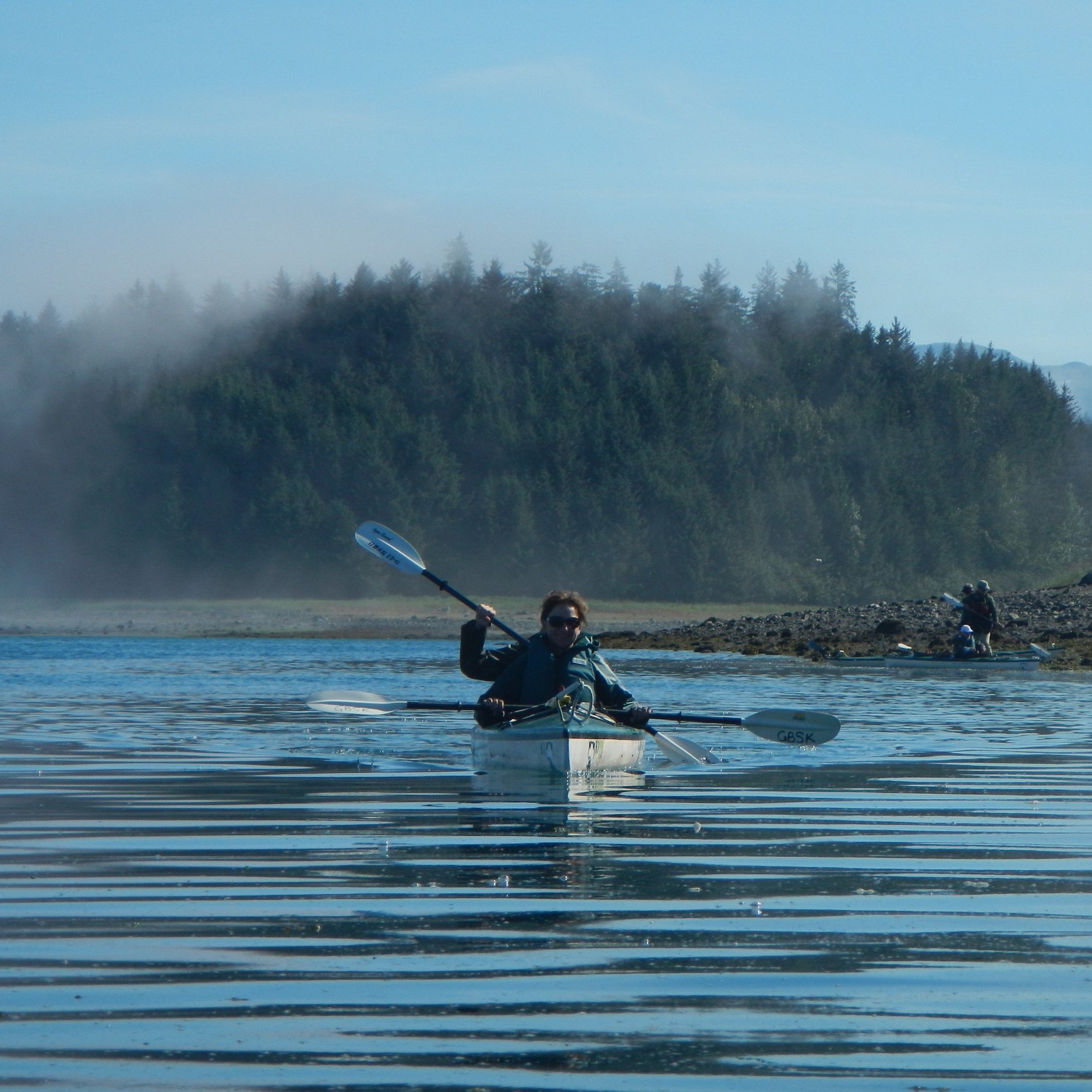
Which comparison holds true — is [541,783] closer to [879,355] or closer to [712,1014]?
[712,1014]

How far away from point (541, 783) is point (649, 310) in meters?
91.3

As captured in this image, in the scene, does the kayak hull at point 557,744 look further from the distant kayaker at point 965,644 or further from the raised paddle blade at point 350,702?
the distant kayaker at point 965,644

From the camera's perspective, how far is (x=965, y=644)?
99.0 feet

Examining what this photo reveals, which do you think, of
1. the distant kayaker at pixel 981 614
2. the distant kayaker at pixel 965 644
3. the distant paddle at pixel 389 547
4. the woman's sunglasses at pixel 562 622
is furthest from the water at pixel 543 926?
the distant kayaker at pixel 981 614

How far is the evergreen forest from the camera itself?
8525cm

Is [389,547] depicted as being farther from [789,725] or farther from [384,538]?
[789,725]

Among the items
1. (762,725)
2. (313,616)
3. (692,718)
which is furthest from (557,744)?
(313,616)

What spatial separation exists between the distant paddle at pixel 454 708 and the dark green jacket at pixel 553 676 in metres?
0.13

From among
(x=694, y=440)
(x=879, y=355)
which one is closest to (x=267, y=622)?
(x=694, y=440)

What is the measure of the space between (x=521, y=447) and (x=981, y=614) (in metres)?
61.3

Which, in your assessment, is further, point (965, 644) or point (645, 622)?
point (645, 622)

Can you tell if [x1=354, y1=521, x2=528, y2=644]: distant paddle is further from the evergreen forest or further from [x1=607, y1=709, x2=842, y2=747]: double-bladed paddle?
the evergreen forest

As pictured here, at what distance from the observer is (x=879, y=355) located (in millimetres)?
103875

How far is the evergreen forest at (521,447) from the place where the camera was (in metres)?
85.2
